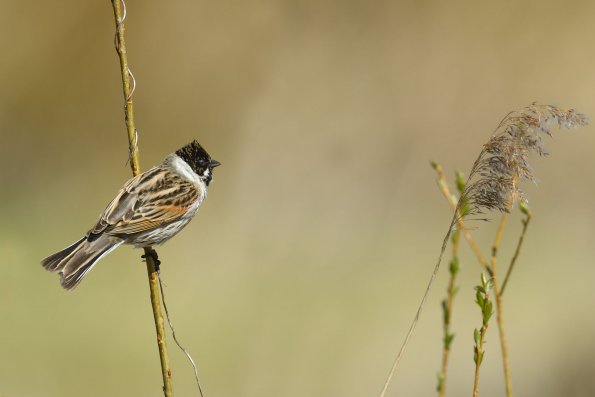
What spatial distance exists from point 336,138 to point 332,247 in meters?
0.77

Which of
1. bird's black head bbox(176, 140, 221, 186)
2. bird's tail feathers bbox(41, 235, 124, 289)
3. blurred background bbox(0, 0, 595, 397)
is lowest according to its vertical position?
bird's tail feathers bbox(41, 235, 124, 289)

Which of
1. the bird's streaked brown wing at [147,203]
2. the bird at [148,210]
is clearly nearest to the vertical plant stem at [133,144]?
the bird at [148,210]

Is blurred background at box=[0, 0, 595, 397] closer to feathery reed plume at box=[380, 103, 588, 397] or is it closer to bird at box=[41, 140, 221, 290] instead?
bird at box=[41, 140, 221, 290]

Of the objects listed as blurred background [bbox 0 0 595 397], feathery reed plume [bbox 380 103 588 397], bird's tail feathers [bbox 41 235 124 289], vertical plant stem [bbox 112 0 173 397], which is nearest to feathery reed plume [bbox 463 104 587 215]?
feathery reed plume [bbox 380 103 588 397]

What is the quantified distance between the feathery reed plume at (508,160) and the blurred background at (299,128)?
11.5 feet

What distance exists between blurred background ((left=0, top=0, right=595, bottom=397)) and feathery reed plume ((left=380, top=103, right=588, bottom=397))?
352 centimetres

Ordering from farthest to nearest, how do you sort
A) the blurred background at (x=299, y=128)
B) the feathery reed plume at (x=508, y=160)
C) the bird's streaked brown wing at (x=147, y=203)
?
the blurred background at (x=299, y=128)
the bird's streaked brown wing at (x=147, y=203)
the feathery reed plume at (x=508, y=160)

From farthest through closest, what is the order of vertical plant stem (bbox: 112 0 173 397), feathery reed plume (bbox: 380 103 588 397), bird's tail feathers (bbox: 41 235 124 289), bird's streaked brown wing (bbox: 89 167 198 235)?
bird's streaked brown wing (bbox: 89 167 198 235), bird's tail feathers (bbox: 41 235 124 289), vertical plant stem (bbox: 112 0 173 397), feathery reed plume (bbox: 380 103 588 397)

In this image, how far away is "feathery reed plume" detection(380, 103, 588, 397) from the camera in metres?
1.72

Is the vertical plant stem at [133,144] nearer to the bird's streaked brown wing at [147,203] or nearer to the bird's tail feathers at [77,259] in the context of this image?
the bird's tail feathers at [77,259]

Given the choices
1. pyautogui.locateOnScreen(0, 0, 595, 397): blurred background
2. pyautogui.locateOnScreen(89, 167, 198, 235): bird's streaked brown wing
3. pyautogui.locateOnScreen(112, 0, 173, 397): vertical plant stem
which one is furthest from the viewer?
pyautogui.locateOnScreen(0, 0, 595, 397): blurred background

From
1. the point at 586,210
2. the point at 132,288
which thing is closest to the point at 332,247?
the point at 132,288

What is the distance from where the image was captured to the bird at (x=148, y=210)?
8.75 feet

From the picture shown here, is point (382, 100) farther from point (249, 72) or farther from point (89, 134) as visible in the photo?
point (89, 134)
